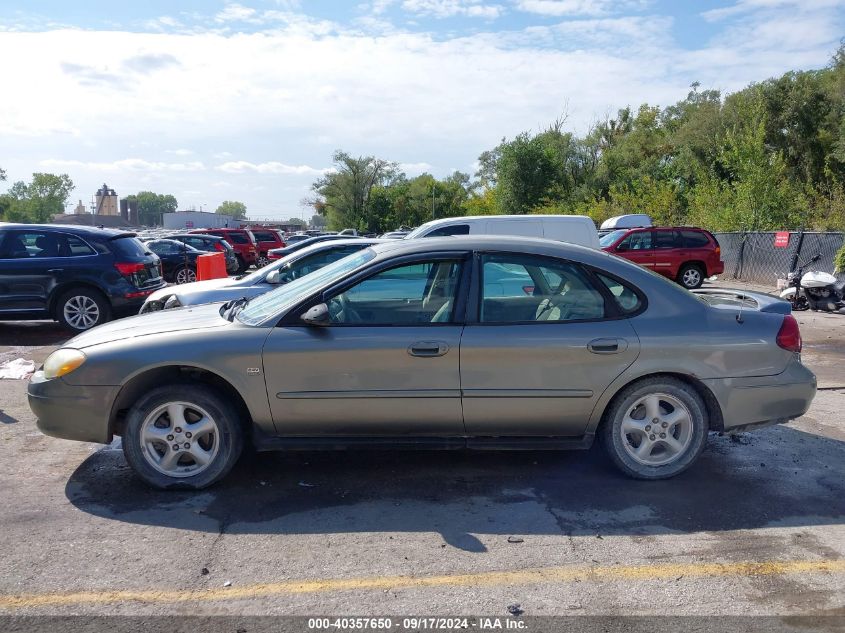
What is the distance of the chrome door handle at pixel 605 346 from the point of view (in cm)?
453

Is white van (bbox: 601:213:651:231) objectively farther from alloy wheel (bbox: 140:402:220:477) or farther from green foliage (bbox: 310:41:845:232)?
alloy wheel (bbox: 140:402:220:477)

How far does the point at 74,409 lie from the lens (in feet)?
14.8

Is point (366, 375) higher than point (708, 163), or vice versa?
point (708, 163)

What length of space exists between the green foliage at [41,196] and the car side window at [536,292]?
130393 mm

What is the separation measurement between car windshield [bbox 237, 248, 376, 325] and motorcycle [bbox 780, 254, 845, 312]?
12.1 m

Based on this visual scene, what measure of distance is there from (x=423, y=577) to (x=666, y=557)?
1276 mm

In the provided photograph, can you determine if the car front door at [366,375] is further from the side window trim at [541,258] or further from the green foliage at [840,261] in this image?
the green foliage at [840,261]

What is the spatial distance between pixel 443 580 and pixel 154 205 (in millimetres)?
191964

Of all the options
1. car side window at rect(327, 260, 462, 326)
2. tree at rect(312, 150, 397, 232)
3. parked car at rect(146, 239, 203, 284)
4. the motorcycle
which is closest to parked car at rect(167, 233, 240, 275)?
parked car at rect(146, 239, 203, 284)

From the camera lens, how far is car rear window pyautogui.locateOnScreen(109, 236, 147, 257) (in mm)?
11180

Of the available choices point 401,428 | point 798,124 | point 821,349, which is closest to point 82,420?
point 401,428

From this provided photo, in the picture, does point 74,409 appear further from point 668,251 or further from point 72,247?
point 668,251

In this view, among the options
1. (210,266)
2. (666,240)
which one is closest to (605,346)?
(210,266)

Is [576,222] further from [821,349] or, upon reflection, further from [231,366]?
[231,366]
